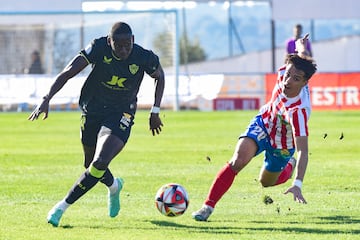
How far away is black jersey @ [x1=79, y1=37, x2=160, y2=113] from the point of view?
10.5 meters

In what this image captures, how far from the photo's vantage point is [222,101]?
1412 inches

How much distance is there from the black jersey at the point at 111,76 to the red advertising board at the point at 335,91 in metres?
23.2

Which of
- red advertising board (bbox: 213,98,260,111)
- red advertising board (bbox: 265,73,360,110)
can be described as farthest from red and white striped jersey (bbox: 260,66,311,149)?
red advertising board (bbox: 213,98,260,111)

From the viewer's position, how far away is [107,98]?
35.2 ft

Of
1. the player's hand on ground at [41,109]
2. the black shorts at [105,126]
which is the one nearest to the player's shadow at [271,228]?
the black shorts at [105,126]

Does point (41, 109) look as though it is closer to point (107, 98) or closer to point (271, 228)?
point (107, 98)

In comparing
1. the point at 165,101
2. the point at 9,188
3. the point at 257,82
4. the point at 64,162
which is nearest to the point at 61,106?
the point at 165,101

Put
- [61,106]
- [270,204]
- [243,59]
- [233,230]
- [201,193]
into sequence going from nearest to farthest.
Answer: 1. [233,230]
2. [270,204]
3. [201,193]
4. [61,106]
5. [243,59]

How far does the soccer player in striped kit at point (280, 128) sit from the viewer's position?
10422mm

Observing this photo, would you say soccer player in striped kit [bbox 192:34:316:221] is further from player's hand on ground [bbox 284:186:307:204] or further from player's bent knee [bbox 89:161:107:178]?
player's bent knee [bbox 89:161:107:178]

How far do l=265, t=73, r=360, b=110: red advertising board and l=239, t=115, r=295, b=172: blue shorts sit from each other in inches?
876

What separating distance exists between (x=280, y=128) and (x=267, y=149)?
316 millimetres

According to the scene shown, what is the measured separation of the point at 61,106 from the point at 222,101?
5524mm

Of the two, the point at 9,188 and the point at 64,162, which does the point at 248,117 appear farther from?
the point at 9,188
